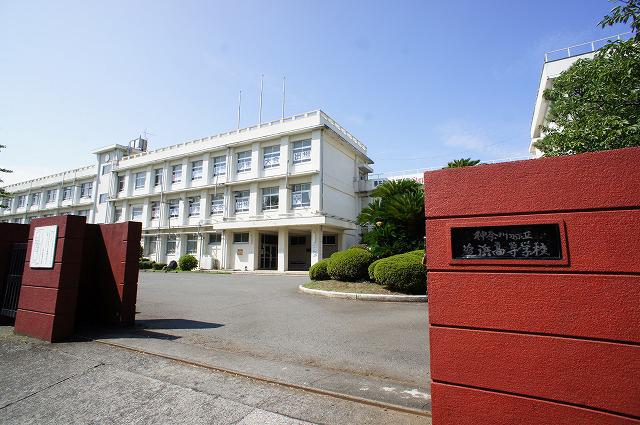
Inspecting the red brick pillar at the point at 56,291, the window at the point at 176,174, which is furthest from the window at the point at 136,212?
the red brick pillar at the point at 56,291

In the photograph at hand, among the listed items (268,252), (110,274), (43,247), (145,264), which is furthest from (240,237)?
(43,247)

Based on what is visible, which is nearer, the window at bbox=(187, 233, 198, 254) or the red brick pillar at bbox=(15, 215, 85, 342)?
the red brick pillar at bbox=(15, 215, 85, 342)

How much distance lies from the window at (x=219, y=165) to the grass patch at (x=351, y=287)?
2084 centimetres

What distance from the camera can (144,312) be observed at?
8914mm

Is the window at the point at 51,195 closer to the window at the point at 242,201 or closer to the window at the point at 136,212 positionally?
the window at the point at 136,212

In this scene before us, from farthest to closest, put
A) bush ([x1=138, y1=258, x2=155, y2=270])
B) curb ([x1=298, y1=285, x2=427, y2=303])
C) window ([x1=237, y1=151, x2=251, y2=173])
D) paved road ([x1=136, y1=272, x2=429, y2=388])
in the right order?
bush ([x1=138, y1=258, x2=155, y2=270]), window ([x1=237, y1=151, x2=251, y2=173]), curb ([x1=298, y1=285, x2=427, y2=303]), paved road ([x1=136, y1=272, x2=429, y2=388])

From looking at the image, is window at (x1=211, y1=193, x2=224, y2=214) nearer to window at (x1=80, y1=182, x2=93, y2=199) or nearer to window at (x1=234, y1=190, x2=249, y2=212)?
window at (x1=234, y1=190, x2=249, y2=212)

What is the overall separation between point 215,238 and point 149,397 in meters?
28.8

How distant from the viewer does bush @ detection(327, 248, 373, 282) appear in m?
12.8

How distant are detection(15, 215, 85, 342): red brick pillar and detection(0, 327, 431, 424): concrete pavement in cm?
100

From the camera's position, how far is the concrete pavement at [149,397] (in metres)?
3.13

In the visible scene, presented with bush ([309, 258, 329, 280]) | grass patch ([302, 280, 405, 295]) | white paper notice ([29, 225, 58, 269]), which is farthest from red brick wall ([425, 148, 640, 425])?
bush ([309, 258, 329, 280])

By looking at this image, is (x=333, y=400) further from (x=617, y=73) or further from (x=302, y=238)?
(x=302, y=238)

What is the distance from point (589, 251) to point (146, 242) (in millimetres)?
39552
